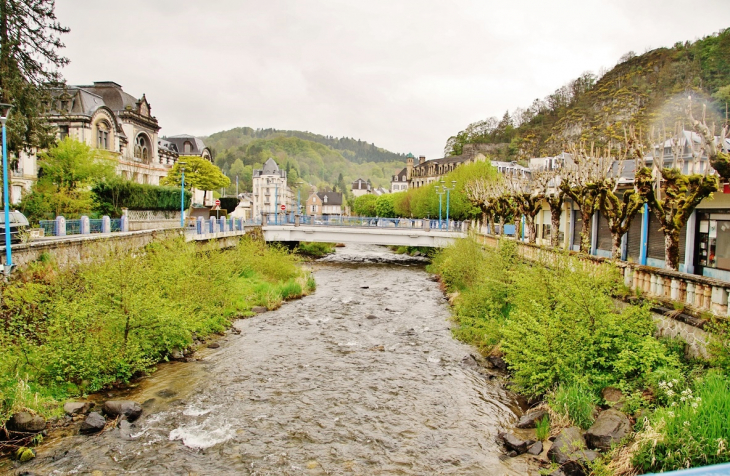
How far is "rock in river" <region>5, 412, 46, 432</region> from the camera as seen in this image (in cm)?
1093

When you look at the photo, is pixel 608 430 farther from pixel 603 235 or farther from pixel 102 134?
pixel 102 134

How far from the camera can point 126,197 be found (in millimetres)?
35875

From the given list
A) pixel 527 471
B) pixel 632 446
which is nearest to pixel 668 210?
pixel 632 446

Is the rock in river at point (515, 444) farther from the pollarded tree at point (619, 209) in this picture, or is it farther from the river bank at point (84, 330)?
the river bank at point (84, 330)

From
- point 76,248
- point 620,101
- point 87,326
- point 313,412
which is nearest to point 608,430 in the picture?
point 313,412

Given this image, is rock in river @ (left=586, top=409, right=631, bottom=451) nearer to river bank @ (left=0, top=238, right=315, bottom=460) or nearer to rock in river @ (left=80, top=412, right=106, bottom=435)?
rock in river @ (left=80, top=412, right=106, bottom=435)

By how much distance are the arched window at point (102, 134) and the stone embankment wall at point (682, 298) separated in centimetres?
4956

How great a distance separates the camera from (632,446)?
30.2ft

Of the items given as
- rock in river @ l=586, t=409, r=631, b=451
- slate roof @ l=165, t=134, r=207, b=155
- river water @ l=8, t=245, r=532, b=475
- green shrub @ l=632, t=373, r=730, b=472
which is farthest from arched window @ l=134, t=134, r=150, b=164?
green shrub @ l=632, t=373, r=730, b=472

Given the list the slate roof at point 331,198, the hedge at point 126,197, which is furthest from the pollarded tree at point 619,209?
the slate roof at point 331,198

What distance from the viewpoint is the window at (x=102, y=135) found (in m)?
48.7

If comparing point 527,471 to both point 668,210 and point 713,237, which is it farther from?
point 713,237

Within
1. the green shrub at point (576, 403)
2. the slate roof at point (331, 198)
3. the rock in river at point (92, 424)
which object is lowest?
the rock in river at point (92, 424)

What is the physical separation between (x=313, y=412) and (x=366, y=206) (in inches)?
4067
